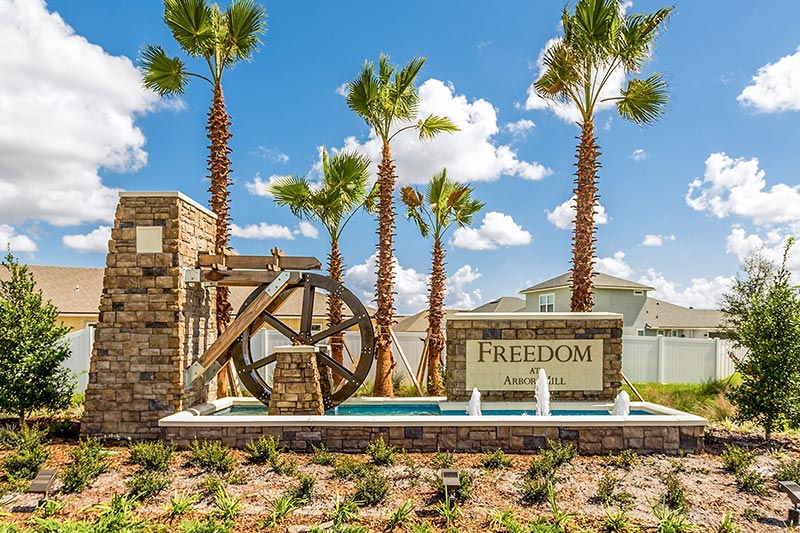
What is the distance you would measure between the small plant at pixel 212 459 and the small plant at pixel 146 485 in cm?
48

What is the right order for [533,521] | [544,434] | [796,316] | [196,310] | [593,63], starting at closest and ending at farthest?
[533,521], [544,434], [796,316], [196,310], [593,63]

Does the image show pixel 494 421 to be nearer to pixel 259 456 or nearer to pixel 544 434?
pixel 544 434

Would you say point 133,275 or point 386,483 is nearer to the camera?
point 386,483

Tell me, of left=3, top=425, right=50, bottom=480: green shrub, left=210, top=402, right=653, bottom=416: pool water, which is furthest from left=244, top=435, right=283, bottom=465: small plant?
left=3, top=425, right=50, bottom=480: green shrub

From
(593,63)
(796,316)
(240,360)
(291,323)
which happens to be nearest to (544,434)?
(796,316)

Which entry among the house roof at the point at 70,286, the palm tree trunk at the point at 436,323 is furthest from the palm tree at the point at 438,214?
the house roof at the point at 70,286

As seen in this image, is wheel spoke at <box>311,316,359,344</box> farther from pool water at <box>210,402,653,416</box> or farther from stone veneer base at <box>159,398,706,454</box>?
stone veneer base at <box>159,398,706,454</box>

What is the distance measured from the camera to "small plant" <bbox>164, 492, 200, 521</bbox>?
5383 millimetres

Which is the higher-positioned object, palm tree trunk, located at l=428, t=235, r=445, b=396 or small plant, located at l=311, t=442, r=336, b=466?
palm tree trunk, located at l=428, t=235, r=445, b=396

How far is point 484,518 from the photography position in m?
5.27

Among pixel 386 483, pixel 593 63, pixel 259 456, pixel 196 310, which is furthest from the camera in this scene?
pixel 593 63

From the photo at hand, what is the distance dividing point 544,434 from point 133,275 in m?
6.68

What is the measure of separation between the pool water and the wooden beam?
2.53 metres

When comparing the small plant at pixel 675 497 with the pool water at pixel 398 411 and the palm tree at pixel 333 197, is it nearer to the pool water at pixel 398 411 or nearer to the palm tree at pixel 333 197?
the pool water at pixel 398 411
